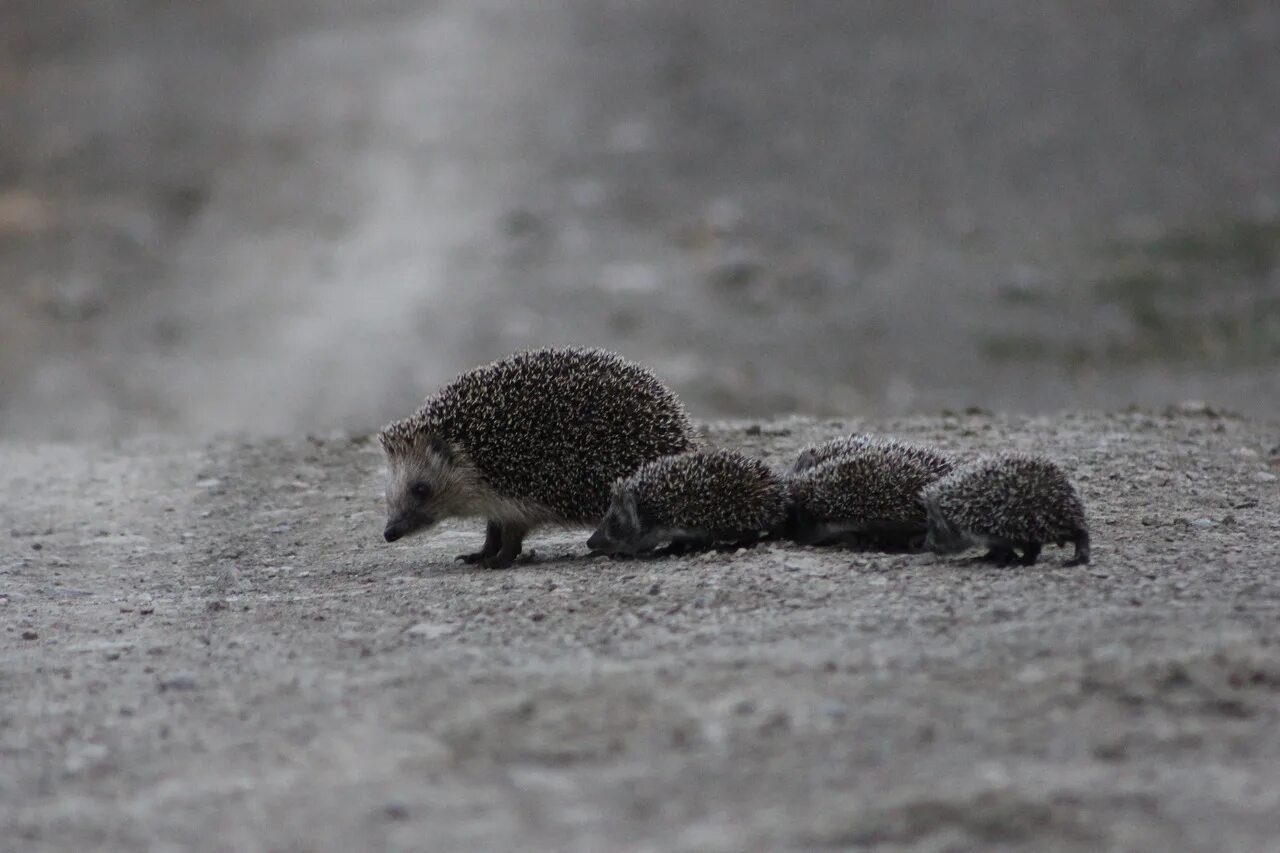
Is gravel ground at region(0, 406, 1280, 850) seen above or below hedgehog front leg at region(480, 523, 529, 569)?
below

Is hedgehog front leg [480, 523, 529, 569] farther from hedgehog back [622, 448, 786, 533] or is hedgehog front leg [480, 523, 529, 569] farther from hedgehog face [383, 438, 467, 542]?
hedgehog back [622, 448, 786, 533]

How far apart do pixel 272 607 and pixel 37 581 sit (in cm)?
187

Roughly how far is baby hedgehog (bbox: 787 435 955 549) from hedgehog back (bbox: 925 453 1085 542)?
426 millimetres

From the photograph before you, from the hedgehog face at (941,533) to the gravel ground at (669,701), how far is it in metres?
0.20

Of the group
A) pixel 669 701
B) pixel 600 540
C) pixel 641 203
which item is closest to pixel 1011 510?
pixel 600 540

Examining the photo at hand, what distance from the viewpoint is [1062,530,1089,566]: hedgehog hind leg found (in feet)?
22.4

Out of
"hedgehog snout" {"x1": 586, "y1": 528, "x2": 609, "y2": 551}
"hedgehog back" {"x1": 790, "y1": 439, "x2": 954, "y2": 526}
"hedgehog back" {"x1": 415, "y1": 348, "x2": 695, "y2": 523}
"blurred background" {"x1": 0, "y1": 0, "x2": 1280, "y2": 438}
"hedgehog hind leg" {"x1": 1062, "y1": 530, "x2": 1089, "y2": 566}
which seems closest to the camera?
"hedgehog hind leg" {"x1": 1062, "y1": 530, "x2": 1089, "y2": 566}

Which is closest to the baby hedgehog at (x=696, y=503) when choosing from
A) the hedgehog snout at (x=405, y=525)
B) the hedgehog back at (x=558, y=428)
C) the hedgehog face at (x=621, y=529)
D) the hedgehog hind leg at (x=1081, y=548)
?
the hedgehog face at (x=621, y=529)

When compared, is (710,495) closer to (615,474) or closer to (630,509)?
(630,509)

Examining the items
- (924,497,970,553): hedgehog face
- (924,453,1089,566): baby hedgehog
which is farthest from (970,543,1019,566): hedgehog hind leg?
(924,497,970,553): hedgehog face

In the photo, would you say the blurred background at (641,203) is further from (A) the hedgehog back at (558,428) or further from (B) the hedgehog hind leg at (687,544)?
(B) the hedgehog hind leg at (687,544)

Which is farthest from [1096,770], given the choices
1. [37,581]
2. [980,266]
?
[980,266]

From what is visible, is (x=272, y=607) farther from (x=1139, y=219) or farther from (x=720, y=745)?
(x=1139, y=219)

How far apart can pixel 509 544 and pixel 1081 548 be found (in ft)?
9.96
